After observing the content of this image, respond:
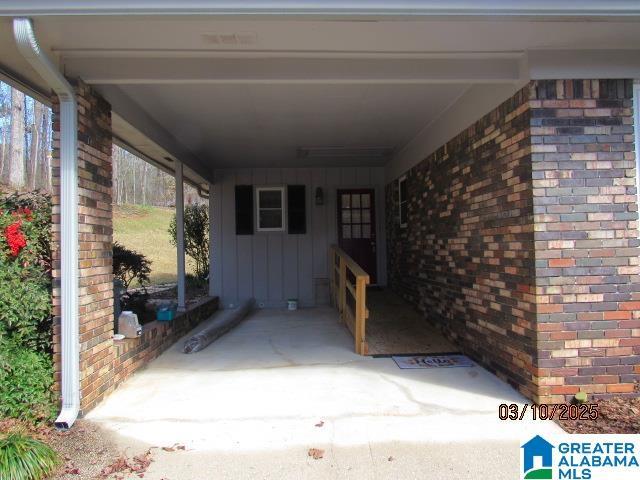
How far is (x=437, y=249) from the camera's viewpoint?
5.40m

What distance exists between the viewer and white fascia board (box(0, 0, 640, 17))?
8.63 ft

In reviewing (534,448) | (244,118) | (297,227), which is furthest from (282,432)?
(297,227)

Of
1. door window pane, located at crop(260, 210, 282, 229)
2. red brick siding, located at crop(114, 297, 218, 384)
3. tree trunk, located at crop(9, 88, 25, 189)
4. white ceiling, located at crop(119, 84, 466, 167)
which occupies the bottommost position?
red brick siding, located at crop(114, 297, 218, 384)

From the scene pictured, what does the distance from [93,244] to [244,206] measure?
4764 mm

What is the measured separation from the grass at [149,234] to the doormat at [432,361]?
1058cm

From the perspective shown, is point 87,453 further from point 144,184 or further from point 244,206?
point 144,184

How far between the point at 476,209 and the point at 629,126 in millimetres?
1352

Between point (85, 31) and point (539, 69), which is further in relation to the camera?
point (539, 69)

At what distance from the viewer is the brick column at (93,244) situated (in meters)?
3.27

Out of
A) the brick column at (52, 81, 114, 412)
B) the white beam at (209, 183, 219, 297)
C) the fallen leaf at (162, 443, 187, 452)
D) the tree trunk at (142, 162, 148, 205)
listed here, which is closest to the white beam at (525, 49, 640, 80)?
the brick column at (52, 81, 114, 412)

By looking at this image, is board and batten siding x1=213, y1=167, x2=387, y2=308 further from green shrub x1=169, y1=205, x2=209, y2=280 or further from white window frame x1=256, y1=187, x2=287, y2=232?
green shrub x1=169, y1=205, x2=209, y2=280

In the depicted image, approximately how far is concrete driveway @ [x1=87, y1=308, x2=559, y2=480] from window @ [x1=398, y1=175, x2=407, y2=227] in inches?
112

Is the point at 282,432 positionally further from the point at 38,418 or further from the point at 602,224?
the point at 602,224

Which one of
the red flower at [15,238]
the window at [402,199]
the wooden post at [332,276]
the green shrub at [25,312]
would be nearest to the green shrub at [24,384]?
the green shrub at [25,312]
